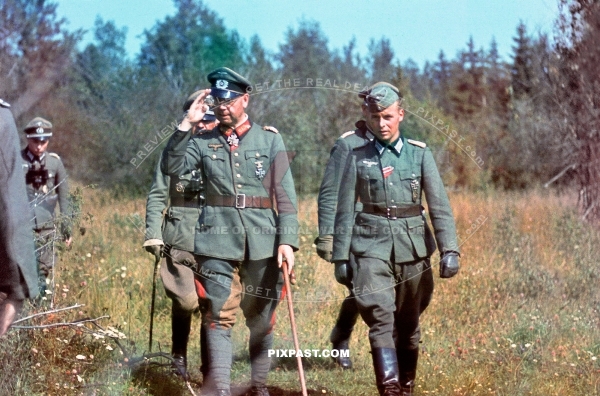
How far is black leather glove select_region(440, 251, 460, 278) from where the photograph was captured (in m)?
5.75

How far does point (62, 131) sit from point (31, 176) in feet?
41.3

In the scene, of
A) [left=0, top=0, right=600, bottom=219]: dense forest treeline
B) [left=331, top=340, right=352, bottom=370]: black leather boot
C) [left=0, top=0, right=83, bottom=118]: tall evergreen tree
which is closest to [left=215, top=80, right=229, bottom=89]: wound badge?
[left=331, top=340, right=352, bottom=370]: black leather boot

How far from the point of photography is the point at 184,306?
22.8ft

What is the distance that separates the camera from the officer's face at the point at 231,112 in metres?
6.11

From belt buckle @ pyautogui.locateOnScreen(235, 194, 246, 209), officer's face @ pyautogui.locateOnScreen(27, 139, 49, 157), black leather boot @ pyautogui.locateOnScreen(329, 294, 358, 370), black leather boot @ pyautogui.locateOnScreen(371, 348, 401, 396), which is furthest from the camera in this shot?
officer's face @ pyautogui.locateOnScreen(27, 139, 49, 157)

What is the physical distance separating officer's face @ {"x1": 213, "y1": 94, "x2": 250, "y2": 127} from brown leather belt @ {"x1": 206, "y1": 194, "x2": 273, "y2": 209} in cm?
48

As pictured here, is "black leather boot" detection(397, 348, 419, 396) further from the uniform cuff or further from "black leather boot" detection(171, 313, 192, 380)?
the uniform cuff

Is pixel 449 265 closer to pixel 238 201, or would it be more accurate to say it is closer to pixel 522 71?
pixel 238 201

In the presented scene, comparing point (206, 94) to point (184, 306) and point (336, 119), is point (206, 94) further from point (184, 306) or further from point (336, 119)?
point (336, 119)

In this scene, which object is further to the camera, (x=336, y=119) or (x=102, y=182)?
(x=102, y=182)

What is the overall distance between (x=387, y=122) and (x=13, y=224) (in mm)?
3618

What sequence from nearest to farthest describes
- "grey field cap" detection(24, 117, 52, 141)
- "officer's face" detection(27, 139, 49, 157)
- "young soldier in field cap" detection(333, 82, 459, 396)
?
"young soldier in field cap" detection(333, 82, 459, 396)
"grey field cap" detection(24, 117, 52, 141)
"officer's face" detection(27, 139, 49, 157)

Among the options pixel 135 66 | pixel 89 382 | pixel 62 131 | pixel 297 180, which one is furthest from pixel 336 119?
pixel 62 131

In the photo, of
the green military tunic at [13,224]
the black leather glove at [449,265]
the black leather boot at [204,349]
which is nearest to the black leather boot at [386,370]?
the black leather glove at [449,265]
